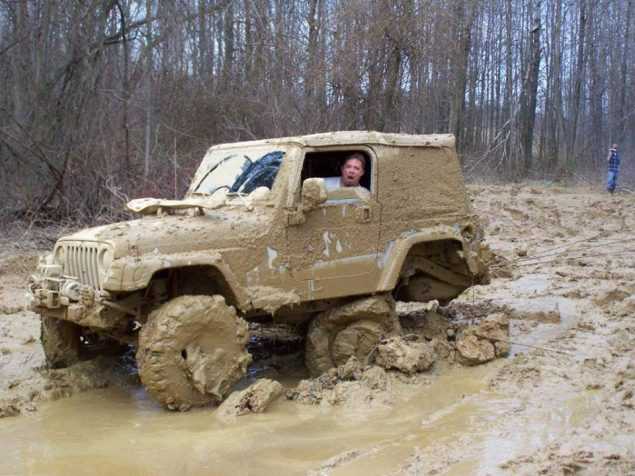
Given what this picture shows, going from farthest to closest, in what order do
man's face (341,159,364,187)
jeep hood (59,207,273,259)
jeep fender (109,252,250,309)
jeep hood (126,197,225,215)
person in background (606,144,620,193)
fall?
person in background (606,144,620,193) → man's face (341,159,364,187) → jeep hood (126,197,225,215) → jeep hood (59,207,273,259) → jeep fender (109,252,250,309)

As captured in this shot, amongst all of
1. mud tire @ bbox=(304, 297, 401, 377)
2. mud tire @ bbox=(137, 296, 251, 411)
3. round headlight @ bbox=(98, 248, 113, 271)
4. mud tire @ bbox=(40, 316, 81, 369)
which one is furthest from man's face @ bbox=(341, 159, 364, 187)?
mud tire @ bbox=(40, 316, 81, 369)

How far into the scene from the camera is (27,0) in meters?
13.0

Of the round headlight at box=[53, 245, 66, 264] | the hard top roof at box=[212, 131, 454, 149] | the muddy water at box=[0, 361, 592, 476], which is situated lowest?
the muddy water at box=[0, 361, 592, 476]

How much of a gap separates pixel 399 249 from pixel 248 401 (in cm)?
200

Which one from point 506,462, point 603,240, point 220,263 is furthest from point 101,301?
point 603,240

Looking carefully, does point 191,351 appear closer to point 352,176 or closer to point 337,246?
point 337,246

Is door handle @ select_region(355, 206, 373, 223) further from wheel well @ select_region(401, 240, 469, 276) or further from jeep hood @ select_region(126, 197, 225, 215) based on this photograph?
jeep hood @ select_region(126, 197, 225, 215)

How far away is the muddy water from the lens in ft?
15.4

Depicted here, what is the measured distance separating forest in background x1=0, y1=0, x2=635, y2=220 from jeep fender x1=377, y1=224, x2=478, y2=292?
6264 millimetres

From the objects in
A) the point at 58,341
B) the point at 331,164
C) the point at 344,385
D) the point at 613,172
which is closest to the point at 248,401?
the point at 344,385

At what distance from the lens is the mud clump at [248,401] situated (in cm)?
560

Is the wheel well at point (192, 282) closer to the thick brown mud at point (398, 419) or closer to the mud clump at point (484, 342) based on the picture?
the thick brown mud at point (398, 419)

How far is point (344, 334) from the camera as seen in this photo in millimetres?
6773

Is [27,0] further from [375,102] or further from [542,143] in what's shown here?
[542,143]
